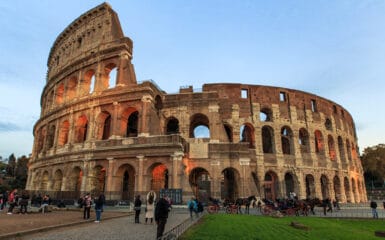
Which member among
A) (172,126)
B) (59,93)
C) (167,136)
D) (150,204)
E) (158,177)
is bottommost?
(150,204)

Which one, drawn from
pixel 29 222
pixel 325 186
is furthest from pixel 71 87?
pixel 325 186

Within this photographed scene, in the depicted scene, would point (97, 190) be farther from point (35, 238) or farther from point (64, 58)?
point (64, 58)

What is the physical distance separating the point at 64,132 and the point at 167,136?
46.7 ft

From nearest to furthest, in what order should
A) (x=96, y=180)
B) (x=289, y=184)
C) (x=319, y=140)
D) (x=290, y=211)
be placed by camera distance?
(x=290, y=211) → (x=96, y=180) → (x=289, y=184) → (x=319, y=140)

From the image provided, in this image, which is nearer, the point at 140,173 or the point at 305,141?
the point at 140,173

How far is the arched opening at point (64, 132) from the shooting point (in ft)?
89.5

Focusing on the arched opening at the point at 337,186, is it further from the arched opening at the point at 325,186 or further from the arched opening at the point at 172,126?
the arched opening at the point at 172,126

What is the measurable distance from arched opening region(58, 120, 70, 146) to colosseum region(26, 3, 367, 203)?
116mm

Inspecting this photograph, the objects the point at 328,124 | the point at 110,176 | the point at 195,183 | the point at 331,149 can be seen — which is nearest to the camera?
the point at 110,176

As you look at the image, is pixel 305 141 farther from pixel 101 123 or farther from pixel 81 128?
pixel 81 128

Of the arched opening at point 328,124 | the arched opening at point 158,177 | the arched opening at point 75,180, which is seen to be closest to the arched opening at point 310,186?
the arched opening at point 328,124

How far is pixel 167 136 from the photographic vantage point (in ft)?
68.9

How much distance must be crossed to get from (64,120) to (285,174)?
25.7m

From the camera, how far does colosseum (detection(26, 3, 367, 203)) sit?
21.9 meters
